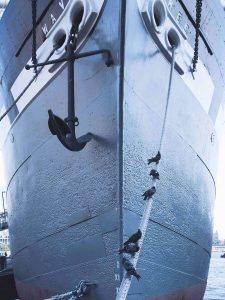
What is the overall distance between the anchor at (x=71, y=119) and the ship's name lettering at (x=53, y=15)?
0.35 m

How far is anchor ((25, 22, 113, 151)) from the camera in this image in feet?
10.6

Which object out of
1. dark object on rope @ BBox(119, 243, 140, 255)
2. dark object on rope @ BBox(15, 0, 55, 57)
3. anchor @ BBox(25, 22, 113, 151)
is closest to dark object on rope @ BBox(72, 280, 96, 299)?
dark object on rope @ BBox(119, 243, 140, 255)

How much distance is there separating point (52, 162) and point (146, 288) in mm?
1668

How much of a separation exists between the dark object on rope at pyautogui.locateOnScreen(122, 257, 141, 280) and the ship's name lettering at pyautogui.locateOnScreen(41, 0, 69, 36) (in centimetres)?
271

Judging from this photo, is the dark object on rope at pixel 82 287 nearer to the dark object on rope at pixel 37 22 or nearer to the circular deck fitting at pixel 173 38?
the circular deck fitting at pixel 173 38

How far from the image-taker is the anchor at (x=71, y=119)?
324cm

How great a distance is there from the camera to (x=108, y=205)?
3.42 metres

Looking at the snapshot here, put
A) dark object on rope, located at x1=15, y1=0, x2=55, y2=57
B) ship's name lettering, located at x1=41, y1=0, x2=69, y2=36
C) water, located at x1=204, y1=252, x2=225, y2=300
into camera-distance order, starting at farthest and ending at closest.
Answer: water, located at x1=204, y1=252, x2=225, y2=300 → dark object on rope, located at x1=15, y1=0, x2=55, y2=57 → ship's name lettering, located at x1=41, y1=0, x2=69, y2=36

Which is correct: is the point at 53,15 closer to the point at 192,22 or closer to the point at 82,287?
the point at 192,22

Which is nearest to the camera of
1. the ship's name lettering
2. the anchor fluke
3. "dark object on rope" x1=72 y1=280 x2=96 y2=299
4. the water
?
the anchor fluke

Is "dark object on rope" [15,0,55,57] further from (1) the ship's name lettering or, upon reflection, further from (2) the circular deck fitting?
(2) the circular deck fitting

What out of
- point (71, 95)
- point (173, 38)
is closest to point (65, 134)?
point (71, 95)

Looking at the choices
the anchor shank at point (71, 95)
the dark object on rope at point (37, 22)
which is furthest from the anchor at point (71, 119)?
the dark object on rope at point (37, 22)

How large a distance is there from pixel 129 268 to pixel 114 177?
2.90 ft
